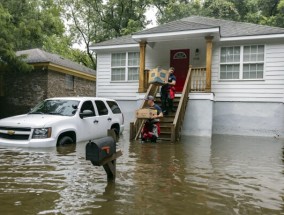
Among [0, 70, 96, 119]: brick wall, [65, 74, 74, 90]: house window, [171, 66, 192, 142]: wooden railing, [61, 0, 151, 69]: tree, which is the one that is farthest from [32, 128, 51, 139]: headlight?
[61, 0, 151, 69]: tree

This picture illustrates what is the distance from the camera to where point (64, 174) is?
5.64 metres

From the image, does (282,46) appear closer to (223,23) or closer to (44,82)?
(223,23)

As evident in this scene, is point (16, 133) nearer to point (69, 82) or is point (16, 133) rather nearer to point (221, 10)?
point (69, 82)

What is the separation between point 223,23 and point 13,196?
16.0m

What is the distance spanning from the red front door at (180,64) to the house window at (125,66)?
81.0 inches

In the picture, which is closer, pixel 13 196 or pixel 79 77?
pixel 13 196

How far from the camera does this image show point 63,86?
2097cm

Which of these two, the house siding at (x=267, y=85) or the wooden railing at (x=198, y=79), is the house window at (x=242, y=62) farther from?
the wooden railing at (x=198, y=79)

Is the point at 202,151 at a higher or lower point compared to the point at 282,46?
lower

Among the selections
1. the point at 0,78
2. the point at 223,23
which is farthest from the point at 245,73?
the point at 0,78

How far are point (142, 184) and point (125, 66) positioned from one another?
12584 mm

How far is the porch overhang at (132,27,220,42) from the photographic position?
1330 centimetres

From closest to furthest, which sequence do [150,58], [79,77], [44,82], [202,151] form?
[202,151] → [150,58] → [44,82] → [79,77]

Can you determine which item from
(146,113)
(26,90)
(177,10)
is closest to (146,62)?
(146,113)
